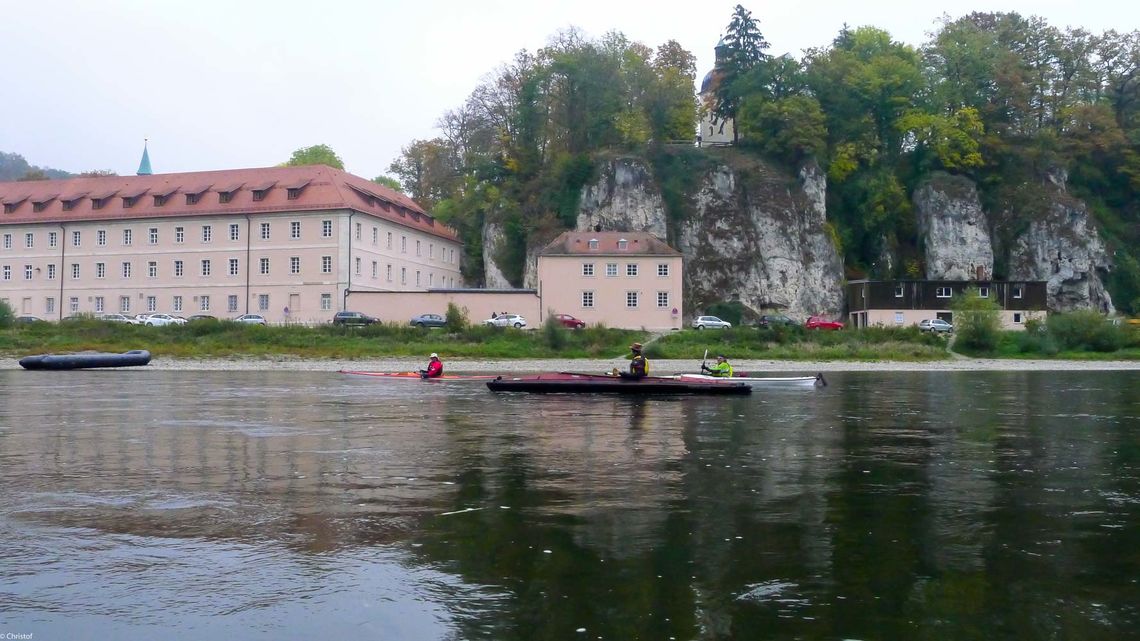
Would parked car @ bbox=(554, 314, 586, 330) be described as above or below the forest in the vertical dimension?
below

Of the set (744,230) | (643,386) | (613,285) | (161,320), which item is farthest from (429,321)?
(643,386)

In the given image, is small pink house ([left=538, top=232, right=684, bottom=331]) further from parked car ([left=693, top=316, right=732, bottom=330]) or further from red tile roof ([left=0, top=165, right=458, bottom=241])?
red tile roof ([left=0, top=165, right=458, bottom=241])

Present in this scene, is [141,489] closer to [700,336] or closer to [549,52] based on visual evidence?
[700,336]

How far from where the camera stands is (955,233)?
320 ft

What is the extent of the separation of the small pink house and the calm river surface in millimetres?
55390

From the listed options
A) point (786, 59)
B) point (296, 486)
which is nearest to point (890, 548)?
point (296, 486)

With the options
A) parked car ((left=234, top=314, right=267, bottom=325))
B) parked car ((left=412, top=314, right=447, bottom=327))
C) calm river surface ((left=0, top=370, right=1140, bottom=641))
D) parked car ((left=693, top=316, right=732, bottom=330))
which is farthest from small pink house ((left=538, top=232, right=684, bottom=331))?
calm river surface ((left=0, top=370, right=1140, bottom=641))

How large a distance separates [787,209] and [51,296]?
215 feet

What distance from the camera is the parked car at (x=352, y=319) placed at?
7251 cm

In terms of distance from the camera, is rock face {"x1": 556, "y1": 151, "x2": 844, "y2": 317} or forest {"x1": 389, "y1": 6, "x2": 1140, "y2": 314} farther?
forest {"x1": 389, "y1": 6, "x2": 1140, "y2": 314}

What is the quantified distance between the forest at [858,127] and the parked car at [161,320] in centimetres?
3085

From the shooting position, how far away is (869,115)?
336ft

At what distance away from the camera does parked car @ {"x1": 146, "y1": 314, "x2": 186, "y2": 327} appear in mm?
71088

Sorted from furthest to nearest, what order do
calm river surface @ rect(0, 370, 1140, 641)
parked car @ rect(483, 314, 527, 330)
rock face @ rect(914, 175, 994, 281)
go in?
rock face @ rect(914, 175, 994, 281) → parked car @ rect(483, 314, 527, 330) → calm river surface @ rect(0, 370, 1140, 641)
